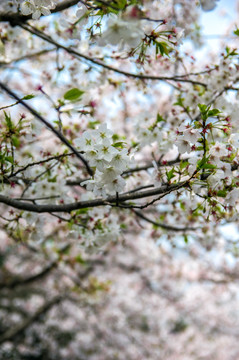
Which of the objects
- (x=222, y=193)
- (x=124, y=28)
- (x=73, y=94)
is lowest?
(x=222, y=193)

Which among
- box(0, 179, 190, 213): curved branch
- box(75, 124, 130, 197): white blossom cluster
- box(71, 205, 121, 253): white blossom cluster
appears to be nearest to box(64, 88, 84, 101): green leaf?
box(75, 124, 130, 197): white blossom cluster

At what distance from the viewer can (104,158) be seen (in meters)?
1.37

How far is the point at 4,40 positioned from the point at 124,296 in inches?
280

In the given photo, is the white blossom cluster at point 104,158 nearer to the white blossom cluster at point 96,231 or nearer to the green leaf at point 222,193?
the green leaf at point 222,193

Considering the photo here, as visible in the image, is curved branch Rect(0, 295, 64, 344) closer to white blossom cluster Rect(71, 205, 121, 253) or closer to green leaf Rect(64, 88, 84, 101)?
white blossom cluster Rect(71, 205, 121, 253)

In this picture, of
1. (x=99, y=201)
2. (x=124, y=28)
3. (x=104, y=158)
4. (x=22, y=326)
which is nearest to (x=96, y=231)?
(x=99, y=201)

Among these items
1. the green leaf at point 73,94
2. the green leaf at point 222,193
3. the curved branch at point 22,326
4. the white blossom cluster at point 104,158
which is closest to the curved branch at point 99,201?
the white blossom cluster at point 104,158

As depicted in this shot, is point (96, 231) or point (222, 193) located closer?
point (222, 193)

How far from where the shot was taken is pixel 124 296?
8180mm

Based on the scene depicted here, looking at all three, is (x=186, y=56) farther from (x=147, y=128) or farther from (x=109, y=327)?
(x=109, y=327)

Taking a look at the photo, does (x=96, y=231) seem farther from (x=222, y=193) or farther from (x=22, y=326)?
(x=22, y=326)

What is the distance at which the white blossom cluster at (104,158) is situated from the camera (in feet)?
4.60

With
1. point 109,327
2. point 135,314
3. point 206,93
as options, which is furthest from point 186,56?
point 135,314

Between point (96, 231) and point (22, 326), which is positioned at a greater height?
point (22, 326)
